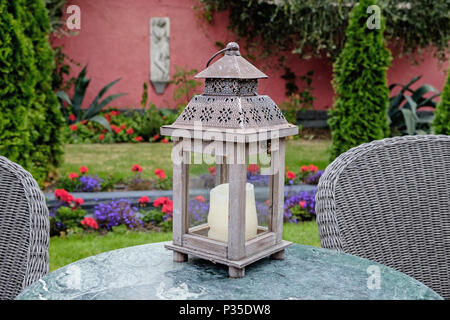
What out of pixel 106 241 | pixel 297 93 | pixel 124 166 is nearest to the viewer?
pixel 106 241

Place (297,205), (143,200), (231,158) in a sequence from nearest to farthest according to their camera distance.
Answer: (231,158) → (143,200) → (297,205)

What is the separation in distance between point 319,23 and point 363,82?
9.36 feet

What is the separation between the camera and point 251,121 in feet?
3.86

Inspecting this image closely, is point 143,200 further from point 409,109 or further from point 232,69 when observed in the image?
point 409,109

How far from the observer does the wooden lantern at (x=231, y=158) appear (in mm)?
1170

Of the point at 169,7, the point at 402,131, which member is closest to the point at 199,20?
the point at 169,7

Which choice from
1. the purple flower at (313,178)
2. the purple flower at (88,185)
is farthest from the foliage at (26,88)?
the purple flower at (313,178)

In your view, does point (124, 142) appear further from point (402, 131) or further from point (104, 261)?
point (104, 261)

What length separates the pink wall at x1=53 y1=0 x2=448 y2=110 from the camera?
7.61 metres

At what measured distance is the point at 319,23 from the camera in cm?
720

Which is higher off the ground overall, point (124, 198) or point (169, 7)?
point (169, 7)

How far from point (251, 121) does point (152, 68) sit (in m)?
7.01

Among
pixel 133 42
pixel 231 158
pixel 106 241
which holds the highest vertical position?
pixel 133 42
